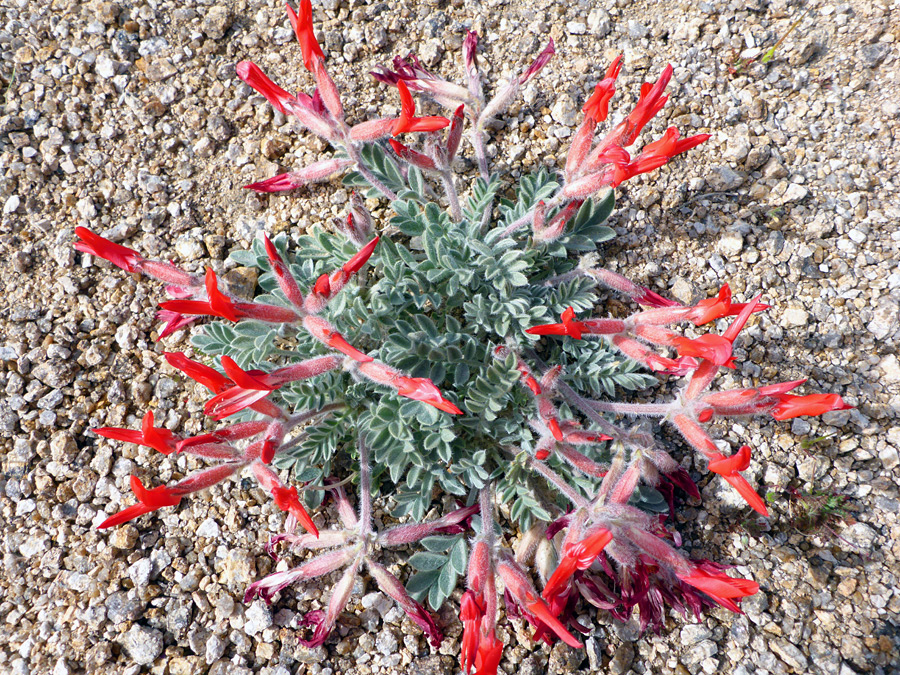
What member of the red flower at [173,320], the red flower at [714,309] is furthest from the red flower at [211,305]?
the red flower at [714,309]

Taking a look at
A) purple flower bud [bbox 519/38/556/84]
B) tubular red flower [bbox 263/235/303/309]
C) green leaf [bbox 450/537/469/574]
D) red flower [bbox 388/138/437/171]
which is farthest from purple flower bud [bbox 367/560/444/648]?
purple flower bud [bbox 519/38/556/84]

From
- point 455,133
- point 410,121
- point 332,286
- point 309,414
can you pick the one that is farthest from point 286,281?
point 455,133

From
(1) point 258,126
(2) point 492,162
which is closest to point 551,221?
(2) point 492,162

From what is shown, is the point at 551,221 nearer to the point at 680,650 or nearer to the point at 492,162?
the point at 492,162

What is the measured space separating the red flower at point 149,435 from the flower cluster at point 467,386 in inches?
0.5

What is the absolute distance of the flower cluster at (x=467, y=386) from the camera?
237 centimetres

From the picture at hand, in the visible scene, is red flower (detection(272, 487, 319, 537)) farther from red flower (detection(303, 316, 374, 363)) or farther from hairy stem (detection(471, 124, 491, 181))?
hairy stem (detection(471, 124, 491, 181))

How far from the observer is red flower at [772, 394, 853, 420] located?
7.16 ft

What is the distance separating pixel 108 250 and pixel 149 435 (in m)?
0.92

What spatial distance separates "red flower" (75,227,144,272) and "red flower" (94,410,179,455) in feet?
2.41

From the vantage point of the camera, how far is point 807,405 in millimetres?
2223

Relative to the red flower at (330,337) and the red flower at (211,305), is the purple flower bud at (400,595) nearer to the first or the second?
the red flower at (330,337)

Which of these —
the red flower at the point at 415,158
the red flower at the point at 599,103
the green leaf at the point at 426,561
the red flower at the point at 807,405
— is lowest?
the green leaf at the point at 426,561

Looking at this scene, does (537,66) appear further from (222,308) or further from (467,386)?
(222,308)
